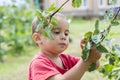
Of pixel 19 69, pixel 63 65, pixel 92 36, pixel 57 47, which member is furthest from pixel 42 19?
pixel 19 69

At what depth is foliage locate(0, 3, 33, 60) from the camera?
716 centimetres

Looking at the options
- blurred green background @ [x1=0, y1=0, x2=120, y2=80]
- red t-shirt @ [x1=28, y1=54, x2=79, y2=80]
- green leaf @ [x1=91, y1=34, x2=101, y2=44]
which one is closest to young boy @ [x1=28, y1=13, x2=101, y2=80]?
red t-shirt @ [x1=28, y1=54, x2=79, y2=80]

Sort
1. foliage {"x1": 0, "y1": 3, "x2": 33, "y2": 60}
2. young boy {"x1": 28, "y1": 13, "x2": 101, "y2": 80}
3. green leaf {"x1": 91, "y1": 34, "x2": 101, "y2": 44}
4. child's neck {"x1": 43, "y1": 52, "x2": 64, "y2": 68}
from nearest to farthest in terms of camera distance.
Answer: green leaf {"x1": 91, "y1": 34, "x2": 101, "y2": 44}
young boy {"x1": 28, "y1": 13, "x2": 101, "y2": 80}
child's neck {"x1": 43, "y1": 52, "x2": 64, "y2": 68}
foliage {"x1": 0, "y1": 3, "x2": 33, "y2": 60}

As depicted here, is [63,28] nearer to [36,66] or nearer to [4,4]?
[36,66]

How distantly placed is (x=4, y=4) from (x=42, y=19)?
19.6 feet

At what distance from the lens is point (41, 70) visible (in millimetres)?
2080

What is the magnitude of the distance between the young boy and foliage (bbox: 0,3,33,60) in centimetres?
465

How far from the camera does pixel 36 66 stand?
211 centimetres

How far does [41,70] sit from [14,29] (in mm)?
5508

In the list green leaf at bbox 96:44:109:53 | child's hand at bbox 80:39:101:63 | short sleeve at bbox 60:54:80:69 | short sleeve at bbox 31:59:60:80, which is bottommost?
short sleeve at bbox 60:54:80:69

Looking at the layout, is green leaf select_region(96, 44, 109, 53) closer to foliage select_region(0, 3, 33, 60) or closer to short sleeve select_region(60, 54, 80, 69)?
short sleeve select_region(60, 54, 80, 69)

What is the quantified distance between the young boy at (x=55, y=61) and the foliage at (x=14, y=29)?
15.3 ft

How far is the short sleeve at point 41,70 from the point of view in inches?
80.4

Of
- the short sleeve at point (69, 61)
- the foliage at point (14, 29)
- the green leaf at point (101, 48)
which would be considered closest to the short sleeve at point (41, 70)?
the short sleeve at point (69, 61)
